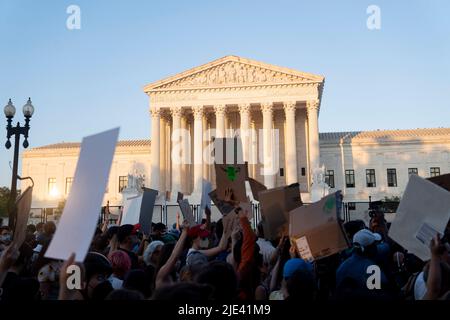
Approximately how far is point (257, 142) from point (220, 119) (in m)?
4.81

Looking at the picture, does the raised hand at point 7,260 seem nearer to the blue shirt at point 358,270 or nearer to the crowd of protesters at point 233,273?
the crowd of protesters at point 233,273

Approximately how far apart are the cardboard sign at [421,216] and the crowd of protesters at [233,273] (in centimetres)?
16

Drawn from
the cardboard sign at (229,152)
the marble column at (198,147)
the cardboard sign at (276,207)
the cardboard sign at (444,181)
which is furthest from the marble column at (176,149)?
the cardboard sign at (444,181)

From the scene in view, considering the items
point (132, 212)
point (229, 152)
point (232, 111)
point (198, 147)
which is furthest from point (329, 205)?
point (232, 111)

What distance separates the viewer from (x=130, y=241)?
6.21 m

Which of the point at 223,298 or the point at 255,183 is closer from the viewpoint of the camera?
the point at 223,298

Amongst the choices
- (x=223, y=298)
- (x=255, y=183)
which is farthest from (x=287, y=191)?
(x=223, y=298)

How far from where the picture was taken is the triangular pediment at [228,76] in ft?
150

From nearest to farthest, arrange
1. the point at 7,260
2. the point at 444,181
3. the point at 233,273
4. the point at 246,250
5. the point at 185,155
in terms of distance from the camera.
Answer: the point at 233,273 → the point at 7,260 → the point at 246,250 → the point at 444,181 → the point at 185,155

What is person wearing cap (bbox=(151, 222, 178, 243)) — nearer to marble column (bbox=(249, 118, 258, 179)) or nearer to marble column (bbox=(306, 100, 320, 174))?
marble column (bbox=(306, 100, 320, 174))

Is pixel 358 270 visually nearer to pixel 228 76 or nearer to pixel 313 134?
pixel 313 134

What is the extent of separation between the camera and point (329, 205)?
4.75m
